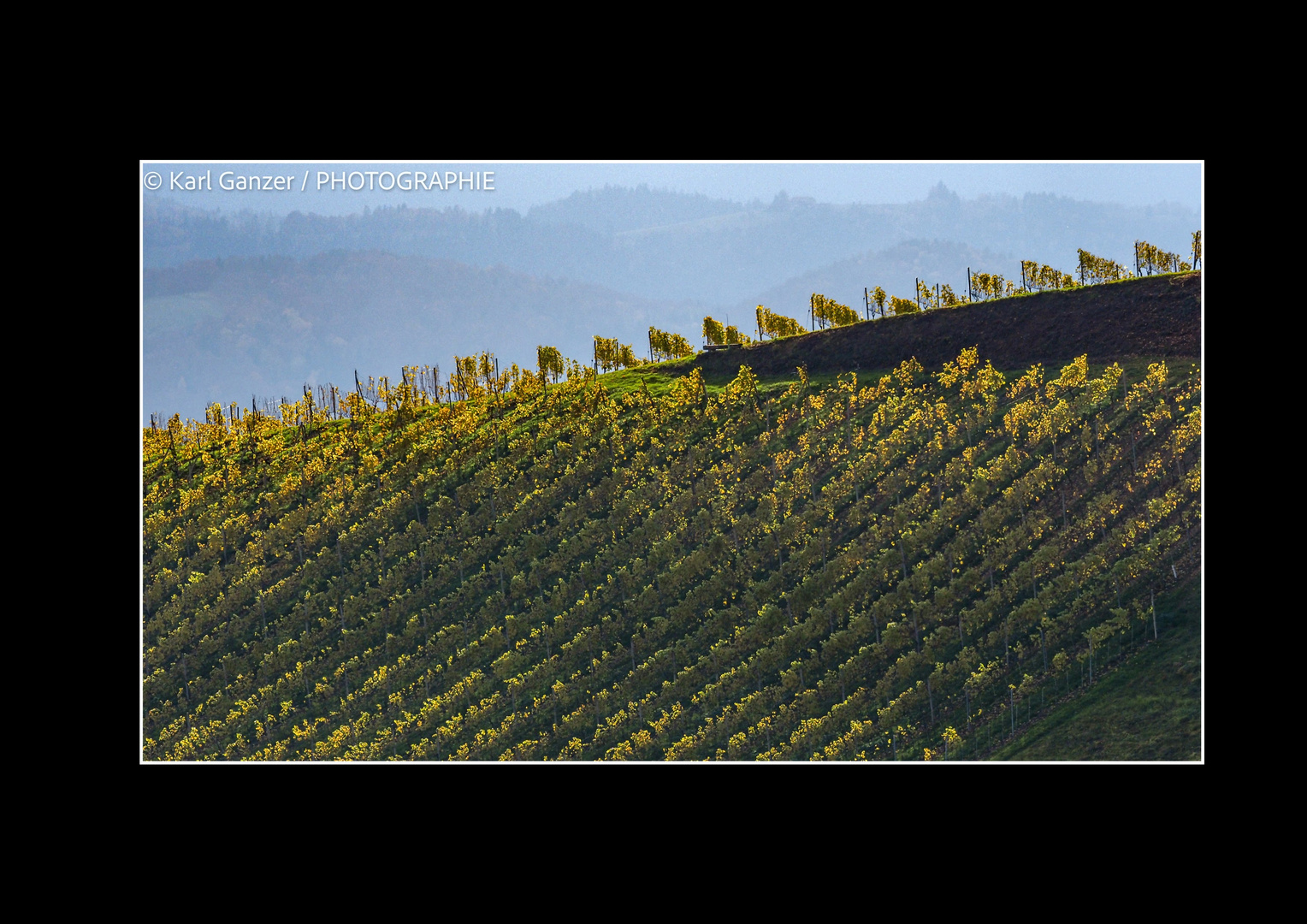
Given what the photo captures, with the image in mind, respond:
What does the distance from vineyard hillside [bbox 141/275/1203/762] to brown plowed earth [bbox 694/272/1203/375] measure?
126 millimetres

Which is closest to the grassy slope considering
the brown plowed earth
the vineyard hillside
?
the vineyard hillside

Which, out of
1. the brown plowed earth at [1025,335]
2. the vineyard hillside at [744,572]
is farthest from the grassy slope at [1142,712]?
the brown plowed earth at [1025,335]

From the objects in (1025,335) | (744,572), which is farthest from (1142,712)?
(1025,335)

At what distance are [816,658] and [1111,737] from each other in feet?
20.1

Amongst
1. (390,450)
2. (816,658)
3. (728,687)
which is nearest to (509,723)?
(728,687)

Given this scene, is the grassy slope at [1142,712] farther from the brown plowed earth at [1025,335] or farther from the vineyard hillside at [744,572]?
the brown plowed earth at [1025,335]

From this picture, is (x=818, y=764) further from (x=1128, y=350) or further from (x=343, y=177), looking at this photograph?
(x=1128, y=350)

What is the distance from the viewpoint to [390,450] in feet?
107

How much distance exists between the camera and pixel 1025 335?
1215 inches

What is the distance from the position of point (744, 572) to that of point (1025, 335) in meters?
12.1

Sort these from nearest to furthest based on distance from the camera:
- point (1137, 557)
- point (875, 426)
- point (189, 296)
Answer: point (1137, 557), point (875, 426), point (189, 296)

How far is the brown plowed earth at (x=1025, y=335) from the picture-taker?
2939cm

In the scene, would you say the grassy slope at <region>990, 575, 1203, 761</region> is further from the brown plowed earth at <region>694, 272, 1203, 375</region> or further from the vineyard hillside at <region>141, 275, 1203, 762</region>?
the brown plowed earth at <region>694, 272, 1203, 375</region>

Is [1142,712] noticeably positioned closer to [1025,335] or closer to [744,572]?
[744,572]
